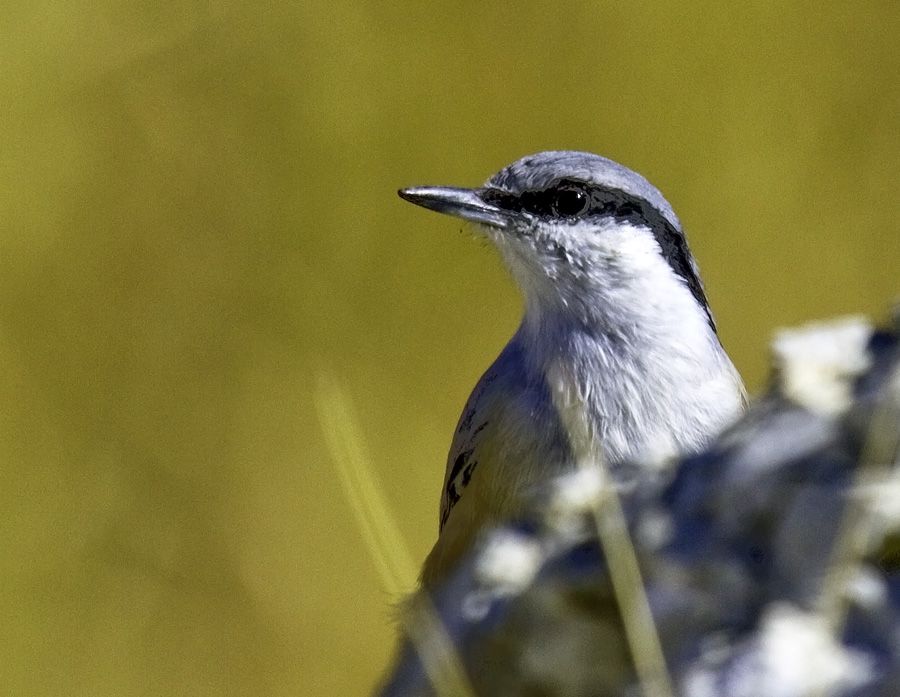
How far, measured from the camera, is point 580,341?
7.02 ft

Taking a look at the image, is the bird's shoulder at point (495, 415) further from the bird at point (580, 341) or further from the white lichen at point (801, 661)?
the white lichen at point (801, 661)

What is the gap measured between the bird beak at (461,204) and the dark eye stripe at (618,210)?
0.02 m

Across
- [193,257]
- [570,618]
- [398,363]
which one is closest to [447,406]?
[398,363]

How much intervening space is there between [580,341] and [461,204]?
14.7 inches

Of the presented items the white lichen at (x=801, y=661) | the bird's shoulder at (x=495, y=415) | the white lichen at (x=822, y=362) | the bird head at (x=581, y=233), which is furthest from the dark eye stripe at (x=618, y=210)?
the white lichen at (x=801, y=661)

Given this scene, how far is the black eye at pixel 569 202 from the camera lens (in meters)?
2.29

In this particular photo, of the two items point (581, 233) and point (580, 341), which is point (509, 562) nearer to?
point (580, 341)

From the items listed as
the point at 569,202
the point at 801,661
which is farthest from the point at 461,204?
the point at 801,661

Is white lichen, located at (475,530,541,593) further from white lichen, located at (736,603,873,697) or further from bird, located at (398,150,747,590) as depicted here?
bird, located at (398,150,747,590)

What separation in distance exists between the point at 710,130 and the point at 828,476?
3.49 metres

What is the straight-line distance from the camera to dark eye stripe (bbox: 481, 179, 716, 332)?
2.29m

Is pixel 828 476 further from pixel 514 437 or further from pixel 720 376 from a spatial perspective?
pixel 720 376

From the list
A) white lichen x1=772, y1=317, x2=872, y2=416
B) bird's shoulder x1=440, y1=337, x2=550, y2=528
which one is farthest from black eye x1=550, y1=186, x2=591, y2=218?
white lichen x1=772, y1=317, x2=872, y2=416

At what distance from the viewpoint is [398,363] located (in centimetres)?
407
